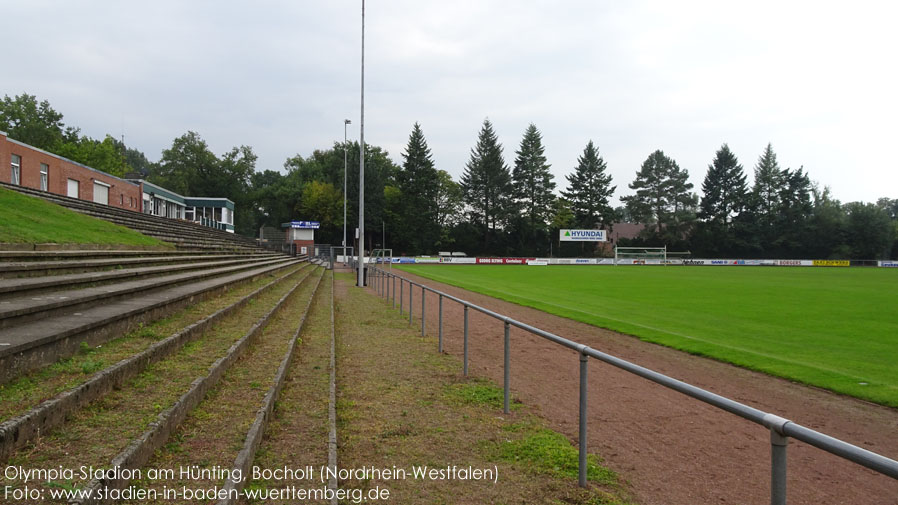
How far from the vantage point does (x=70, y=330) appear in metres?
4.73

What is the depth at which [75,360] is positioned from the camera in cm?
455

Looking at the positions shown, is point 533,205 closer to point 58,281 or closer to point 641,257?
point 641,257

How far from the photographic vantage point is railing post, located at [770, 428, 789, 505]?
6.96ft

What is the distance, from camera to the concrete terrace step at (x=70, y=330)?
13.1 feet

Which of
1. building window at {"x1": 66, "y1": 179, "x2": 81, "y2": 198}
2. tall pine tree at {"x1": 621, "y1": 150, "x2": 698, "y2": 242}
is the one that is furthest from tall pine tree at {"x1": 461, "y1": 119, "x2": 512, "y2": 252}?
building window at {"x1": 66, "y1": 179, "x2": 81, "y2": 198}

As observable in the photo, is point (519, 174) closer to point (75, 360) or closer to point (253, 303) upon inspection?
point (253, 303)

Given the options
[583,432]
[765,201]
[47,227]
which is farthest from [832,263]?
[47,227]

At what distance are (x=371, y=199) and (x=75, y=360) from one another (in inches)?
2562

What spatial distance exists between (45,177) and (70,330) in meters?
29.0

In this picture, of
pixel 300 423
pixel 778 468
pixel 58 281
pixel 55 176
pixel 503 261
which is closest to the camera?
pixel 778 468

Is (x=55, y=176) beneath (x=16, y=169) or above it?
above

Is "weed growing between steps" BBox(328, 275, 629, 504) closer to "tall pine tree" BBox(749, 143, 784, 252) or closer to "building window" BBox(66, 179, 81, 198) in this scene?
"building window" BBox(66, 179, 81, 198)

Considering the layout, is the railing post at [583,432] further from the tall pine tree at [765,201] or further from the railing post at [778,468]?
the tall pine tree at [765,201]

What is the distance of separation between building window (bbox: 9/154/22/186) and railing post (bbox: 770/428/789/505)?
31.0m
